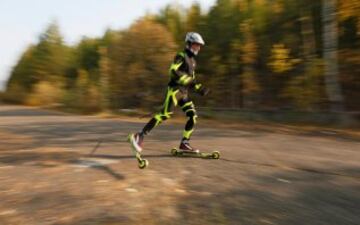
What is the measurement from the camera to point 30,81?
3297 centimetres

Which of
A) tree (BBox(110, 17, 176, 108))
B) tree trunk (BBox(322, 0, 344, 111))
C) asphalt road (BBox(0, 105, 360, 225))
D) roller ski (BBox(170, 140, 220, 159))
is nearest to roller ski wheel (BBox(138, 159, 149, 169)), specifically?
asphalt road (BBox(0, 105, 360, 225))

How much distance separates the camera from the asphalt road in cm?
524

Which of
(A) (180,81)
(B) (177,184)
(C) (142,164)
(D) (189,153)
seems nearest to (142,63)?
(D) (189,153)

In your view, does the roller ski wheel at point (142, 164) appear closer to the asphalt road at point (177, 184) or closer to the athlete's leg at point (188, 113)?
the asphalt road at point (177, 184)

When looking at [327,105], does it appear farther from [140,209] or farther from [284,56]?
[140,209]

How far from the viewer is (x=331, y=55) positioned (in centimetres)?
1625

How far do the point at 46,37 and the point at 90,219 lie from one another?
2939 cm

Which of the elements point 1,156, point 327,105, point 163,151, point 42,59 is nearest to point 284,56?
point 327,105

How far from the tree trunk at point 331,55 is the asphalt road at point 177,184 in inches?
215

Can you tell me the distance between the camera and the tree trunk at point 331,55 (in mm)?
16000

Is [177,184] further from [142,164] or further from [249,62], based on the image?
[249,62]

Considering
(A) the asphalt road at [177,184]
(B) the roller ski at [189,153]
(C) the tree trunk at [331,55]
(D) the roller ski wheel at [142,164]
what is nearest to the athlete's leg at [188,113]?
(B) the roller ski at [189,153]

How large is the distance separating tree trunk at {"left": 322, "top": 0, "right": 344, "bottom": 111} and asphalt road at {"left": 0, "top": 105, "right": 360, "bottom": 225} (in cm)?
547

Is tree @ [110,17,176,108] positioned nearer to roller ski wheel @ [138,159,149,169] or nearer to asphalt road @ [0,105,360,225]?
asphalt road @ [0,105,360,225]
